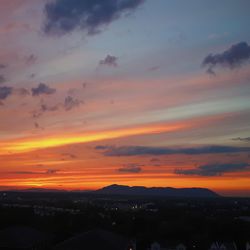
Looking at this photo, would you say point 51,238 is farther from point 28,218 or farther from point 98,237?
point 28,218

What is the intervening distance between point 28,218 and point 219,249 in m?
35.8

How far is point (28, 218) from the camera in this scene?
290 feet

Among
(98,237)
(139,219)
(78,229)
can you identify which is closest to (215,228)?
(139,219)

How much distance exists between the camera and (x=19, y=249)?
1831 inches

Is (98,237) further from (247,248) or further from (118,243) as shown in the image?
(247,248)

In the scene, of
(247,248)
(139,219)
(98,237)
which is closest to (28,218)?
(139,219)

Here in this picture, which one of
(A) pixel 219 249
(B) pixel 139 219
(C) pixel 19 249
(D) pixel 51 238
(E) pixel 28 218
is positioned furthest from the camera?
(B) pixel 139 219

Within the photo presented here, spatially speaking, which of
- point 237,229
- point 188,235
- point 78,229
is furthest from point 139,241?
point 237,229

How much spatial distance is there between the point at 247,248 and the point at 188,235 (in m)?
14.9

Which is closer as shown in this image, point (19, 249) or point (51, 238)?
point (19, 249)

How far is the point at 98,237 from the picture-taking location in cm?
4653

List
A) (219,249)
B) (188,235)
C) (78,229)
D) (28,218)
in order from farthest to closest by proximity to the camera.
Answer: (28,218) → (188,235) → (78,229) → (219,249)

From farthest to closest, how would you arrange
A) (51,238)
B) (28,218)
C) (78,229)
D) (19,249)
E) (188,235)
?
(28,218), (188,235), (78,229), (51,238), (19,249)

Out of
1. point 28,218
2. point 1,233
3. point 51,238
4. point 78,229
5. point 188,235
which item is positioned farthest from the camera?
point 28,218
